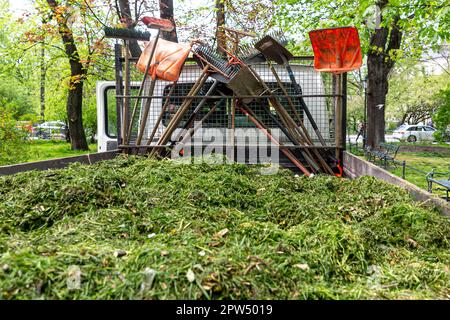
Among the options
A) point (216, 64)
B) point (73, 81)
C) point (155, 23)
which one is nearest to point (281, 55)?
point (216, 64)

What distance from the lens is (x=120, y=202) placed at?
279 cm

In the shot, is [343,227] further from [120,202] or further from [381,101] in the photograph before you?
[381,101]

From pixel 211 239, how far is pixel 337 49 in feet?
10.2

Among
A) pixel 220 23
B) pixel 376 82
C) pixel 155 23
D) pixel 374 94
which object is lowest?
pixel 155 23

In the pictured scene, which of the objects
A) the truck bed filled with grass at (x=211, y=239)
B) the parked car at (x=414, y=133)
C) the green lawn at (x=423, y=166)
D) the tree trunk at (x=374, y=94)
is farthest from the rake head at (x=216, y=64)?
the parked car at (x=414, y=133)

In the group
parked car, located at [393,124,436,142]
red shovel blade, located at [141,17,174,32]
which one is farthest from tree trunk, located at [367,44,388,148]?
parked car, located at [393,124,436,142]

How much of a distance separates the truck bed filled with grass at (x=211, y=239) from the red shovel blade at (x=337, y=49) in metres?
1.52

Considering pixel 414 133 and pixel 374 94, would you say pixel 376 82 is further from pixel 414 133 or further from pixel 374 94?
pixel 414 133

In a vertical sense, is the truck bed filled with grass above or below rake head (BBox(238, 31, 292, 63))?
below

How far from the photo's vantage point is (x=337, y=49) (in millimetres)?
4398

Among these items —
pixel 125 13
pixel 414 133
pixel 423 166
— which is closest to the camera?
pixel 125 13

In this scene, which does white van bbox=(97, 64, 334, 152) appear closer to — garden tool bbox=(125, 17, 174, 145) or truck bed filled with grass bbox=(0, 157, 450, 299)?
garden tool bbox=(125, 17, 174, 145)

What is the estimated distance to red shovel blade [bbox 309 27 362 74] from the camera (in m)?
4.35

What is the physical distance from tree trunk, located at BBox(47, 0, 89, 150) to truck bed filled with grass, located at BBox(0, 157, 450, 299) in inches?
352
